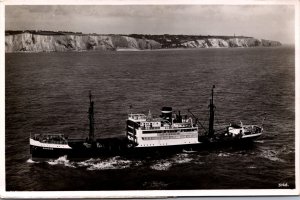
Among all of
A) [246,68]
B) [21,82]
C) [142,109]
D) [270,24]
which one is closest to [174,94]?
[142,109]

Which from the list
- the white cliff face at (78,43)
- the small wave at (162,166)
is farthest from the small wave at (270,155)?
the white cliff face at (78,43)

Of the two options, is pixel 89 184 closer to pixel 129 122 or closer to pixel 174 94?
pixel 129 122

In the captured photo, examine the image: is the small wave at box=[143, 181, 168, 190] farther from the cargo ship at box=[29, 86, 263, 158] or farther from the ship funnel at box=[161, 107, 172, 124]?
the ship funnel at box=[161, 107, 172, 124]

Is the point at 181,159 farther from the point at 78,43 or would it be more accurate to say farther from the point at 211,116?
the point at 78,43

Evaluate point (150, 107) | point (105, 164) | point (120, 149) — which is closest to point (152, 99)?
point (150, 107)

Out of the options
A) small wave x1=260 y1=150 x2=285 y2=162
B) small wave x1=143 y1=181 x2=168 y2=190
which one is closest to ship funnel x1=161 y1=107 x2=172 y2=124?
small wave x1=143 y1=181 x2=168 y2=190

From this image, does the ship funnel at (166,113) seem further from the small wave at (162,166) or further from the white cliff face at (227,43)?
the white cliff face at (227,43)
